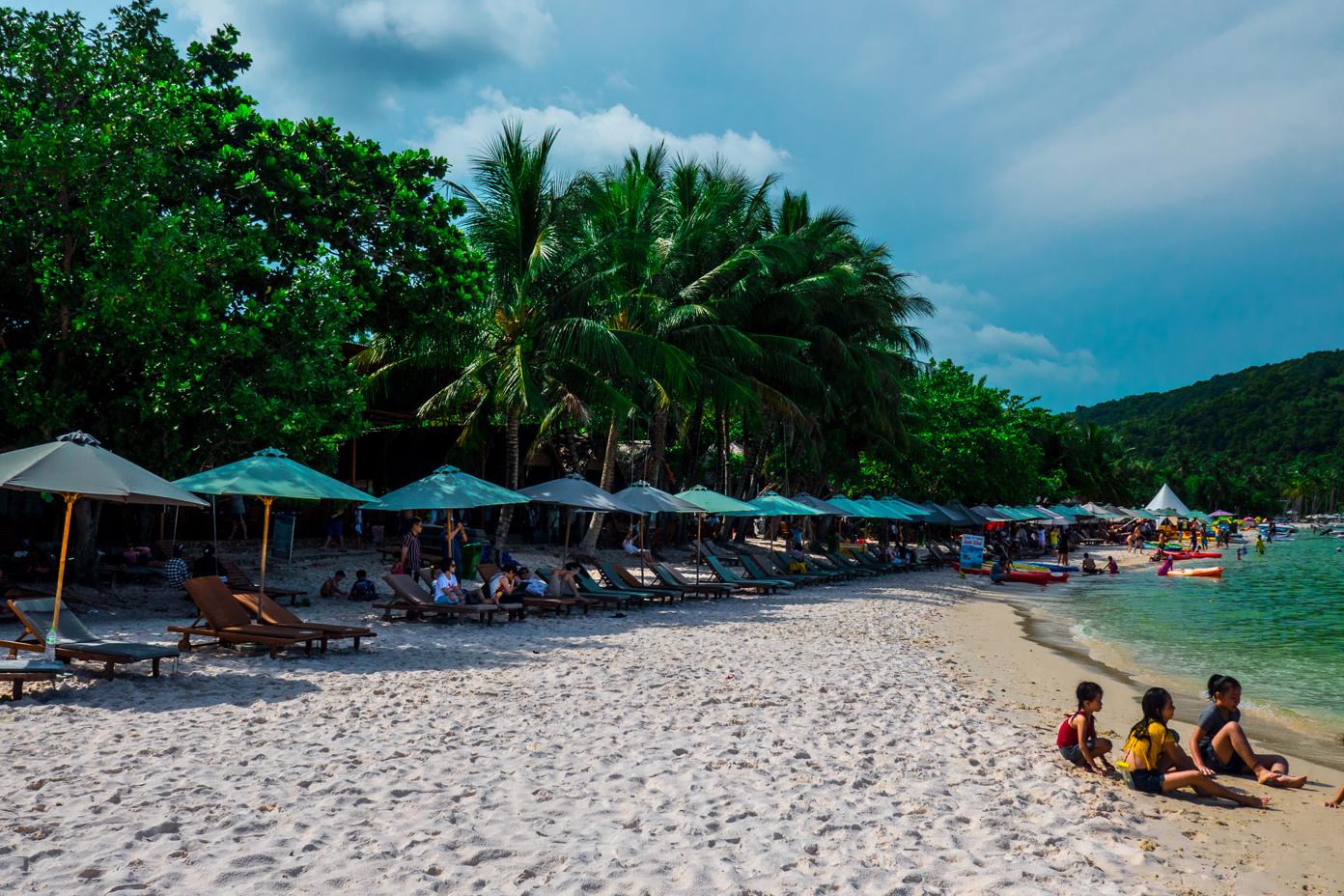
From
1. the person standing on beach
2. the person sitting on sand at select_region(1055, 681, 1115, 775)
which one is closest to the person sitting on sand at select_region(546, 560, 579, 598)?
the person standing on beach

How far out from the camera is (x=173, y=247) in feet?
36.0

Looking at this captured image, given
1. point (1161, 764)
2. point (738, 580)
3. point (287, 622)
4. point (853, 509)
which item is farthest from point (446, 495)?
point (853, 509)

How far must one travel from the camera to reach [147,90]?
11.8m

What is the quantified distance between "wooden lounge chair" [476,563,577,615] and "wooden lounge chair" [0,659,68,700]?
607 centimetres

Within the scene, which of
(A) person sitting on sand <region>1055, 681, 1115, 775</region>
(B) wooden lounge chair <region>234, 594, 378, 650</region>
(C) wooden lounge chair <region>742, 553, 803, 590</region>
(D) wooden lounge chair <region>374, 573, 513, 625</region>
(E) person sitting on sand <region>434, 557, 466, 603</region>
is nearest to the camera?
(A) person sitting on sand <region>1055, 681, 1115, 775</region>

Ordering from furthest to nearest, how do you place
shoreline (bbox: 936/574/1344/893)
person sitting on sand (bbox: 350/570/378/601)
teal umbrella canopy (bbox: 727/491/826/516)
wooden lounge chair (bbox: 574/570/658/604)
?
teal umbrella canopy (bbox: 727/491/826/516), wooden lounge chair (bbox: 574/570/658/604), person sitting on sand (bbox: 350/570/378/601), shoreline (bbox: 936/574/1344/893)

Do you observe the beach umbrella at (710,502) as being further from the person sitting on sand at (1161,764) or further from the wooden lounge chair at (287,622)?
the person sitting on sand at (1161,764)

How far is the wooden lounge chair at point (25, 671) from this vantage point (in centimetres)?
645

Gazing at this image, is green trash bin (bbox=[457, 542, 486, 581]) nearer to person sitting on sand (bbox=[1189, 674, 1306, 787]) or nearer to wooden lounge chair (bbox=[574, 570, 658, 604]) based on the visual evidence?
wooden lounge chair (bbox=[574, 570, 658, 604])

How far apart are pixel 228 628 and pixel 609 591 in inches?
265

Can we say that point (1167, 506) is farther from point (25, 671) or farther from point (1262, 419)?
point (1262, 419)

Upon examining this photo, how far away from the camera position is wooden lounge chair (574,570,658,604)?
14.3m

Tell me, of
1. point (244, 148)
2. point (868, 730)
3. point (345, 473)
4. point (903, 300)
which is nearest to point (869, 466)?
point (903, 300)

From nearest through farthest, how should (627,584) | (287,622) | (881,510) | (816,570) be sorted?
(287,622) → (627,584) → (816,570) → (881,510)
